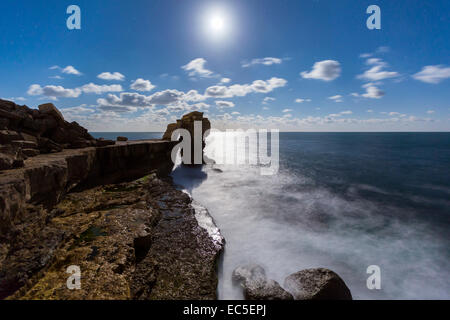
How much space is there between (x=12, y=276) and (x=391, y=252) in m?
15.0

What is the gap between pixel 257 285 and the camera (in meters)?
6.52

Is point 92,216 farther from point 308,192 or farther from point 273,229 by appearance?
point 308,192

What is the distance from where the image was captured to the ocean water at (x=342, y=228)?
8.13 m

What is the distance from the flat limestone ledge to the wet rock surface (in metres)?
0.57

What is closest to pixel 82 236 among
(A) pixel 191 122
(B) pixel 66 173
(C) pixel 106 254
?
(C) pixel 106 254

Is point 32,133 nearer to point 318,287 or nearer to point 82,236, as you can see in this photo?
point 82,236

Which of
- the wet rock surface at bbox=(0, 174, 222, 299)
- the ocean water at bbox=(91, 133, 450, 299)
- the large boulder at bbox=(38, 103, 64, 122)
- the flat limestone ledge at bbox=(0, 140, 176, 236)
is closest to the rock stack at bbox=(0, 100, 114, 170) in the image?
the large boulder at bbox=(38, 103, 64, 122)

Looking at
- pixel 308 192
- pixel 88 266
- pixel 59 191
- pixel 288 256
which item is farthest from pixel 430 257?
pixel 59 191

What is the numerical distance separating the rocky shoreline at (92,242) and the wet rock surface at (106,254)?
0.02 metres

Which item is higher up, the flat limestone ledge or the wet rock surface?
the flat limestone ledge

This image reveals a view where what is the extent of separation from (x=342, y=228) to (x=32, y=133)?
65.0 ft

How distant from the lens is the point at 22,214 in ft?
19.0

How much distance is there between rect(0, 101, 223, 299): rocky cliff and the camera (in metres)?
4.67

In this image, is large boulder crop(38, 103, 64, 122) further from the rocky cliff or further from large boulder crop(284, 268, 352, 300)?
large boulder crop(284, 268, 352, 300)
